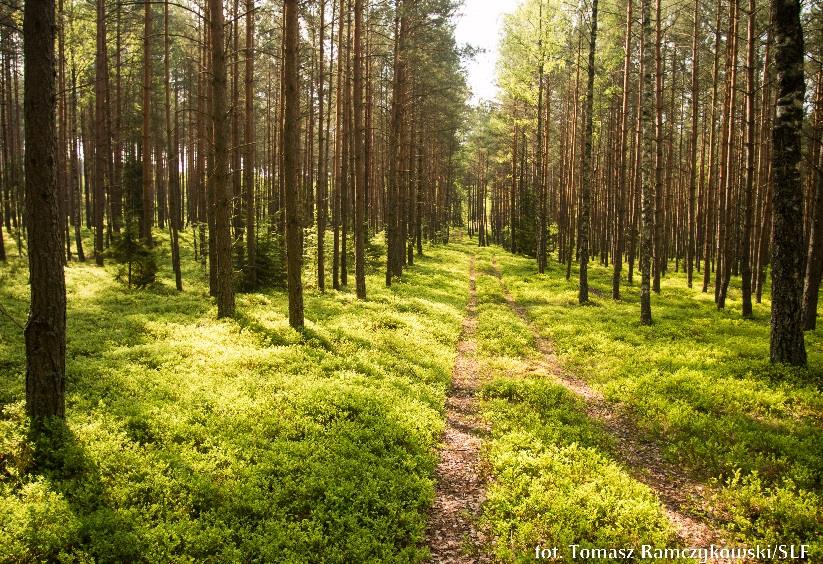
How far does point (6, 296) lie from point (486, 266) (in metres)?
28.0

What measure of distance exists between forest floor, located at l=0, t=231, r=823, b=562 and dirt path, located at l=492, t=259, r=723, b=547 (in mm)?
36

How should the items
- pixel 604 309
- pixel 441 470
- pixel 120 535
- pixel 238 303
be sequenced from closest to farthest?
pixel 120 535
pixel 441 470
pixel 238 303
pixel 604 309

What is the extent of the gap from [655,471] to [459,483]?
310cm

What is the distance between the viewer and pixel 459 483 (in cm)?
714

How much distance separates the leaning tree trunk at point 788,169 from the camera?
9789 millimetres

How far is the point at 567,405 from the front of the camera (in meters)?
9.81

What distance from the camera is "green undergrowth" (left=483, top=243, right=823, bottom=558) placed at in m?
6.17

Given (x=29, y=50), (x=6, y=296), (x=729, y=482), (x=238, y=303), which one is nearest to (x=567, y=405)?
(x=729, y=482)

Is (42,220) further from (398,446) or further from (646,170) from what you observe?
(646,170)

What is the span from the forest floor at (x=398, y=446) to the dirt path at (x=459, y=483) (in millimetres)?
32

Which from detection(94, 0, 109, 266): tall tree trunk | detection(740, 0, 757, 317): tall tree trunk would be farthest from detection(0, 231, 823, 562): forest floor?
detection(94, 0, 109, 266): tall tree trunk

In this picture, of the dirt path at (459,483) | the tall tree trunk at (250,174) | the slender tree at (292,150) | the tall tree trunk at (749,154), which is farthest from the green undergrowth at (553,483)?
the tall tree trunk at (250,174)

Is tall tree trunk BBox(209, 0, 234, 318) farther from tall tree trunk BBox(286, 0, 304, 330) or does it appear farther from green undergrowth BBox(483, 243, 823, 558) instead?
green undergrowth BBox(483, 243, 823, 558)

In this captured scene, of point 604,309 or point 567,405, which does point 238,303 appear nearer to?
point 567,405
